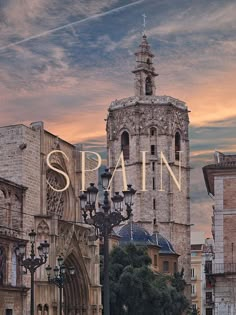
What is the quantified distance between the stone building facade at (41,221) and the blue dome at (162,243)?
39365mm

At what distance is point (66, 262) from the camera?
1977 inches

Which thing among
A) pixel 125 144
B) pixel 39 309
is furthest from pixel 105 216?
pixel 125 144

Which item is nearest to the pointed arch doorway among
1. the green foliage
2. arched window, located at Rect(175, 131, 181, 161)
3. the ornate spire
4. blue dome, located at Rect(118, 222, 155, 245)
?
the green foliage

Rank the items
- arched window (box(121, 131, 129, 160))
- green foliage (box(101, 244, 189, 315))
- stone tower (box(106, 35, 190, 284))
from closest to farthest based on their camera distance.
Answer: green foliage (box(101, 244, 189, 315)) → stone tower (box(106, 35, 190, 284)) → arched window (box(121, 131, 129, 160))

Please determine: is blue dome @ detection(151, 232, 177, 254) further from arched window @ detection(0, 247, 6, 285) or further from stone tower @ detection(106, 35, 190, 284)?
arched window @ detection(0, 247, 6, 285)

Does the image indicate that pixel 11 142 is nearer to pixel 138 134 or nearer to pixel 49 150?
pixel 49 150

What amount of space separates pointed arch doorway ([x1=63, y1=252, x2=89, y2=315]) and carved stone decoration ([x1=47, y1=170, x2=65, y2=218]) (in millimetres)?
3094

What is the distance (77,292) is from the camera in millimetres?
51938

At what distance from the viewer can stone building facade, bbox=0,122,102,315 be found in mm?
43719

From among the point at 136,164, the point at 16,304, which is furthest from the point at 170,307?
the point at 136,164

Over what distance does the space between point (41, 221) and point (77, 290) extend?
7.33 m

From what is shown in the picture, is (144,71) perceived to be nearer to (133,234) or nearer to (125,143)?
(125,143)

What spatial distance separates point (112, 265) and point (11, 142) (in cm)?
1616

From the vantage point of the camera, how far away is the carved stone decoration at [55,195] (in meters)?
49.8
